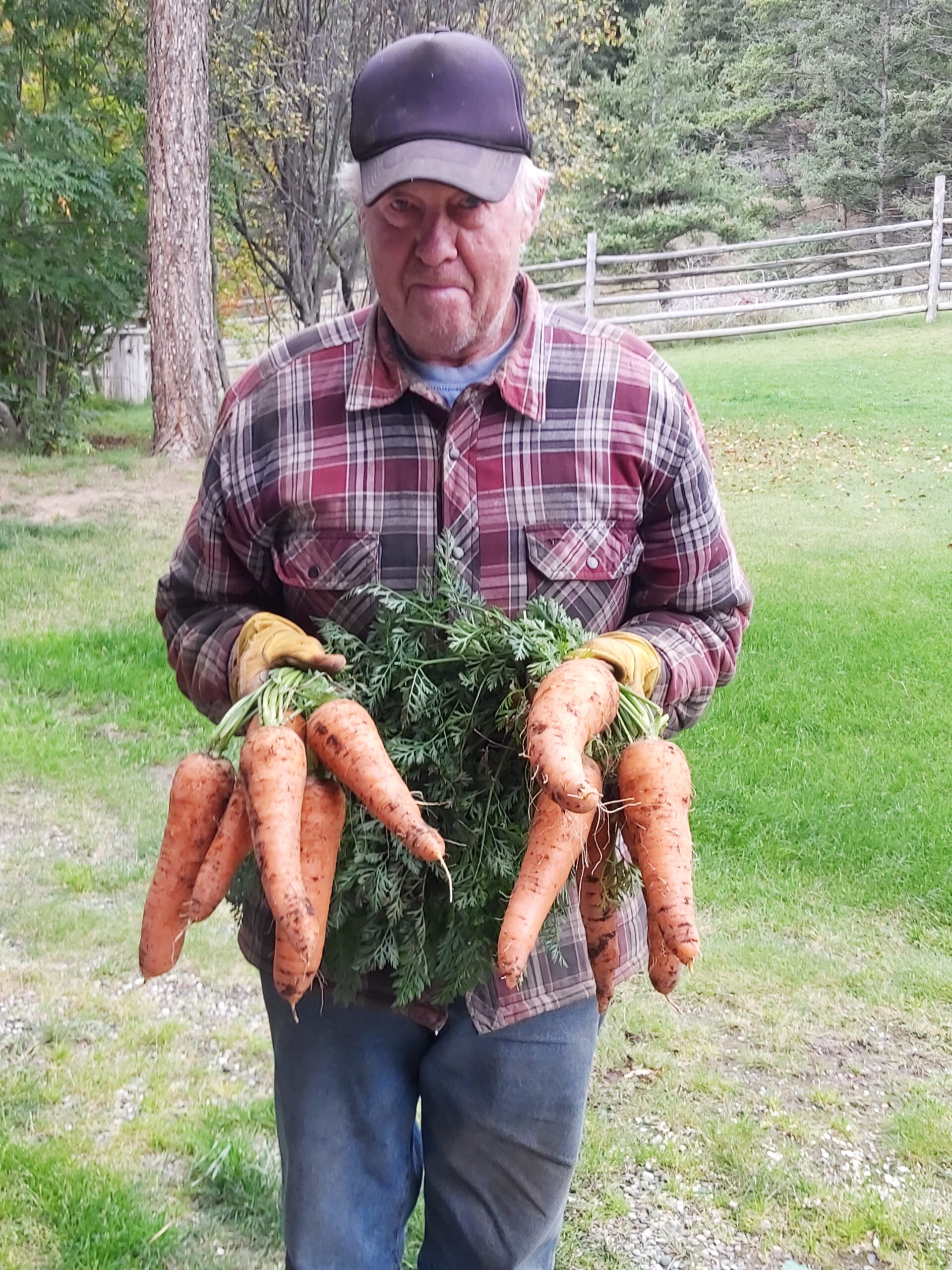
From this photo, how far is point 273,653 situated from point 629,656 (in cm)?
53

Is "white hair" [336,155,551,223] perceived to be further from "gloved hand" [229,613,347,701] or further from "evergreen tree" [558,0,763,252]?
"evergreen tree" [558,0,763,252]

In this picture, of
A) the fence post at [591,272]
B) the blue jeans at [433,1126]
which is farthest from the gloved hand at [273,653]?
the fence post at [591,272]

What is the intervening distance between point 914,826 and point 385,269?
355 cm

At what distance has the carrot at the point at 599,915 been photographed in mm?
1868

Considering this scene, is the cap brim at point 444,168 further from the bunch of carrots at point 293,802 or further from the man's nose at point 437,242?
the bunch of carrots at point 293,802

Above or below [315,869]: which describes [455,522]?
above

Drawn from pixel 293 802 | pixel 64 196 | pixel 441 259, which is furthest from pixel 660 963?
pixel 64 196

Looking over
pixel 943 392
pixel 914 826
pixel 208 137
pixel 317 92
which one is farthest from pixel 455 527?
pixel 317 92

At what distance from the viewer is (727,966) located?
3857mm

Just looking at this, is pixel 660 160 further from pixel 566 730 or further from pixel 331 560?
pixel 566 730

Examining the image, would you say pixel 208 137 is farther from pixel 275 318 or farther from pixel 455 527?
pixel 455 527

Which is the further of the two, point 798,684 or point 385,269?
point 798,684

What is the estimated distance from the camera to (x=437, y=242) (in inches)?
67.0

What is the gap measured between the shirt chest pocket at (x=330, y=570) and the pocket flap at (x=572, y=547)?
26 centimetres
